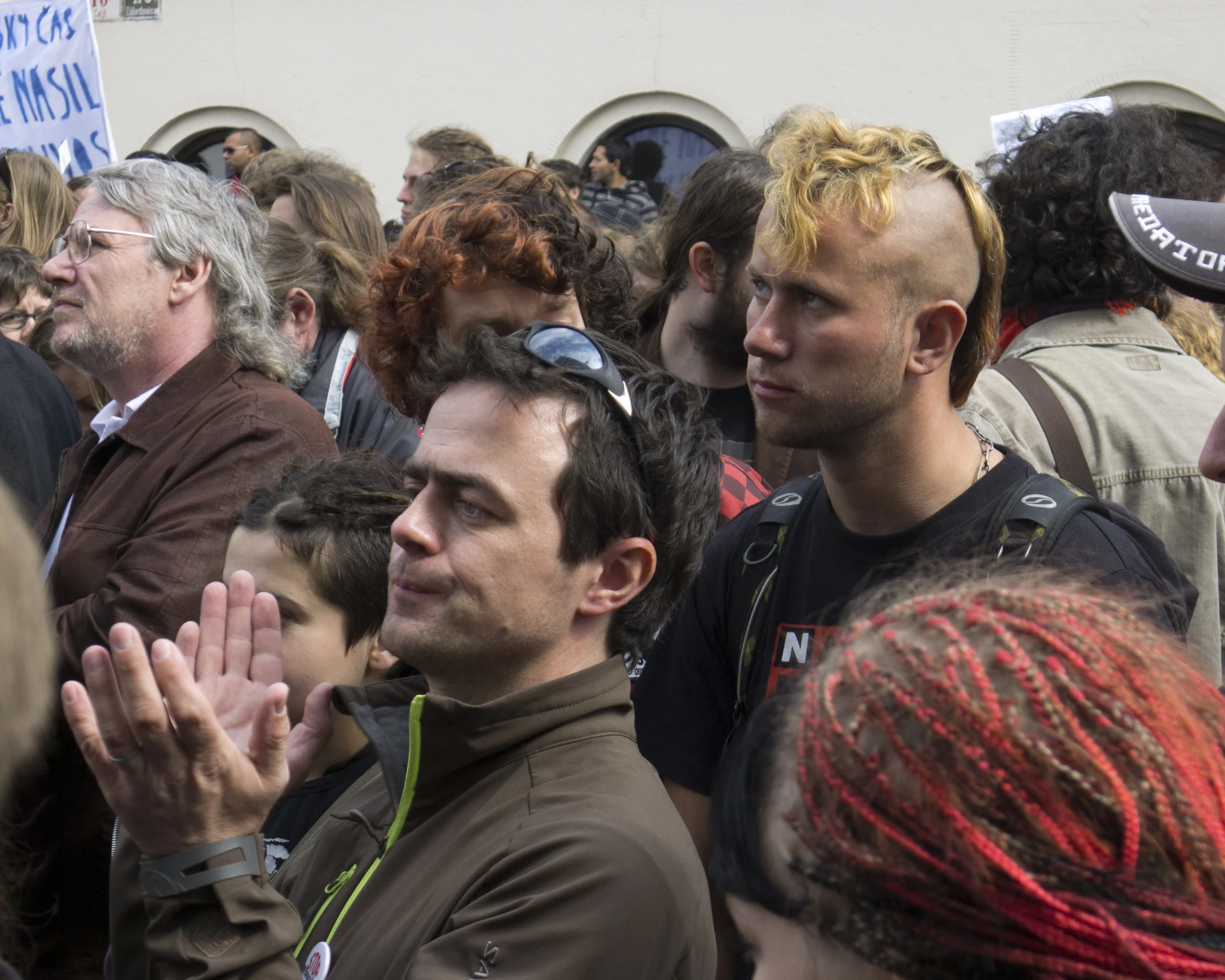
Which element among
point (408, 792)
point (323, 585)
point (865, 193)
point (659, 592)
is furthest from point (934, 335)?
point (323, 585)

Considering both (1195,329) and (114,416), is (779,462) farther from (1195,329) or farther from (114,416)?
(114,416)

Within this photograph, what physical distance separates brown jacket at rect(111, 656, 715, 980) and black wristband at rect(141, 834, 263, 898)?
13 millimetres

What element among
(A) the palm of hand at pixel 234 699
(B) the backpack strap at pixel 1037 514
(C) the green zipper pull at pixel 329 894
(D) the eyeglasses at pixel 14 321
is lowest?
(D) the eyeglasses at pixel 14 321

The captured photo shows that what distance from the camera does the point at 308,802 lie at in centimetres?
230

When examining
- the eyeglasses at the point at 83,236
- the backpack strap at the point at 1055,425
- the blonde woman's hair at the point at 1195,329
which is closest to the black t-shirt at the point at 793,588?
the backpack strap at the point at 1055,425

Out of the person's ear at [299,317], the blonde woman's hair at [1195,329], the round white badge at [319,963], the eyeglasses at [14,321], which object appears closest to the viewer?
the round white badge at [319,963]

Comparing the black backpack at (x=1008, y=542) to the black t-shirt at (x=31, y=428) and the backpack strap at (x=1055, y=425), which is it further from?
the black t-shirt at (x=31, y=428)

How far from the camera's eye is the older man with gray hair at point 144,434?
268 cm

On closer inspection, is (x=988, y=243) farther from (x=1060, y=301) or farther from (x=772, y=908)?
(x=772, y=908)

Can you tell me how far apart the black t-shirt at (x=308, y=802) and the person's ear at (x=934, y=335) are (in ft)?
3.72

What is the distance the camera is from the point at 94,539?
2863mm

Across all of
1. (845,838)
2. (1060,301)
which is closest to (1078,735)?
(845,838)

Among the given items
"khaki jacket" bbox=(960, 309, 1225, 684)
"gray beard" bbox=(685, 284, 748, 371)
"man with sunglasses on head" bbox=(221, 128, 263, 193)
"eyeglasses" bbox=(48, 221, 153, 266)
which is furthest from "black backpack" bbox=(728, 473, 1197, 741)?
"man with sunglasses on head" bbox=(221, 128, 263, 193)

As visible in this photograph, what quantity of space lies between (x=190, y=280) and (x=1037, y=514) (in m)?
2.26
